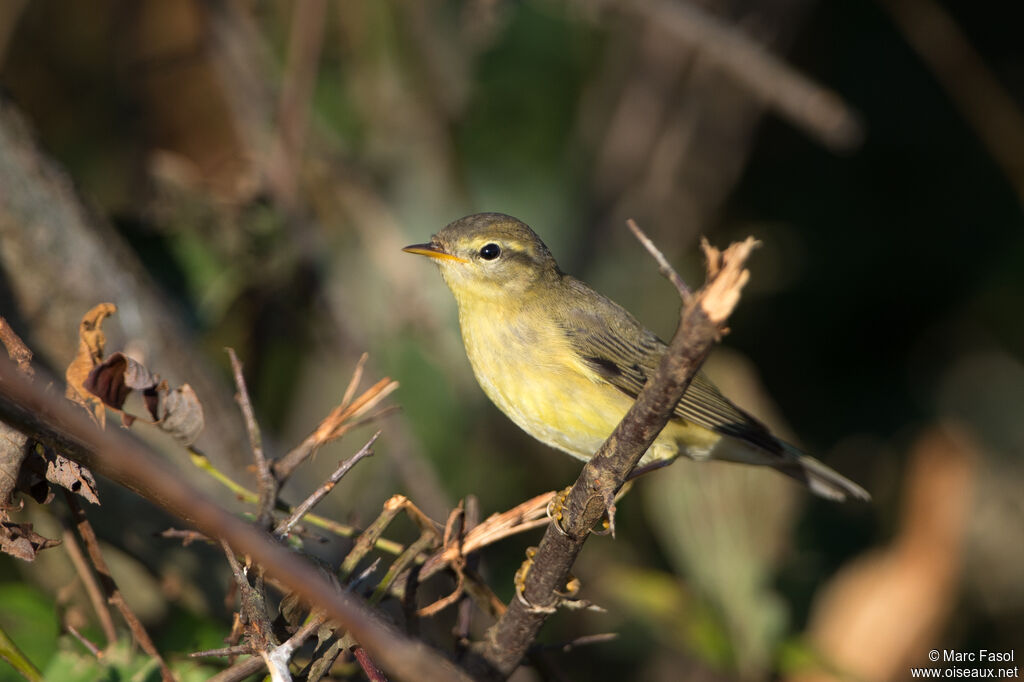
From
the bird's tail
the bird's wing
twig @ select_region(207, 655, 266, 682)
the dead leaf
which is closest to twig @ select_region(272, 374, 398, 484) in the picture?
the dead leaf

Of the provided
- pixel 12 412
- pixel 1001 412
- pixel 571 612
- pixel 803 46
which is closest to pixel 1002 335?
pixel 1001 412

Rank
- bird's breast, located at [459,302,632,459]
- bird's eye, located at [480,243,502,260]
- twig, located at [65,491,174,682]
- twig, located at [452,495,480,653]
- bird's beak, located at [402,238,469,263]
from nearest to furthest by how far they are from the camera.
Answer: twig, located at [65,491,174,682], twig, located at [452,495,480,653], bird's breast, located at [459,302,632,459], bird's beak, located at [402,238,469,263], bird's eye, located at [480,243,502,260]

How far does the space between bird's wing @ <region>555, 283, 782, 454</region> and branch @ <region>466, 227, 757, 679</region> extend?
1262 millimetres

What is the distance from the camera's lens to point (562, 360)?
3379 mm

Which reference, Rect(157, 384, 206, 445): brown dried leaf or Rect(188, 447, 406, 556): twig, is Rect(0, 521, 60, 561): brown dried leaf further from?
Rect(188, 447, 406, 556): twig

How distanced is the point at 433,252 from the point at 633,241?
7.62 ft

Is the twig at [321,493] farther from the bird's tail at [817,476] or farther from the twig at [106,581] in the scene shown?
the bird's tail at [817,476]

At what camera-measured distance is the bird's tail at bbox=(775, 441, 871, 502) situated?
371cm

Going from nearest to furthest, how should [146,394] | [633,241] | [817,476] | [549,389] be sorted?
[146,394] < [549,389] < [817,476] < [633,241]

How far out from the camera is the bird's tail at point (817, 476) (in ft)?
12.2

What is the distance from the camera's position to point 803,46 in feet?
19.6

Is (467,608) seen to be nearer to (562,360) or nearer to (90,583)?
(90,583)

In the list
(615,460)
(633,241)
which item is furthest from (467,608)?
(633,241)

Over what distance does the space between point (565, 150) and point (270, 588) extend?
3359 mm
